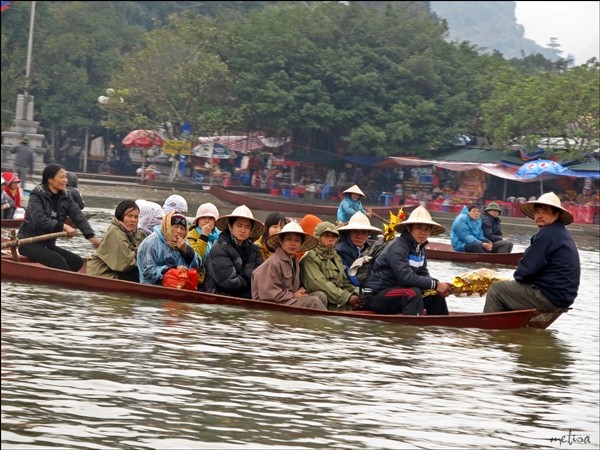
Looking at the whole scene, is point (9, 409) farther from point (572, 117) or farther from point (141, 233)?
point (572, 117)

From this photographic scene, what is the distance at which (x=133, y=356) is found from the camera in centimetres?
830

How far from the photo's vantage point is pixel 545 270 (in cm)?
1139

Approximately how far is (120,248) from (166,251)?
0.58 metres

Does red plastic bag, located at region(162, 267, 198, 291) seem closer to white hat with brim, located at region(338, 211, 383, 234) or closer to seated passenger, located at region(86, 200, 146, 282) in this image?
seated passenger, located at region(86, 200, 146, 282)

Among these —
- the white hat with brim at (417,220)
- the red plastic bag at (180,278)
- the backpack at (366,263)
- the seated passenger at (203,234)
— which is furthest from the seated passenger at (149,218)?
the white hat with brim at (417,220)

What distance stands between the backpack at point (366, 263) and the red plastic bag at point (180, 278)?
158 centimetres

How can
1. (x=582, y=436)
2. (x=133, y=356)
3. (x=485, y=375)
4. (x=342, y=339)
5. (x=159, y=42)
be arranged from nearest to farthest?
(x=582, y=436)
(x=133, y=356)
(x=485, y=375)
(x=342, y=339)
(x=159, y=42)

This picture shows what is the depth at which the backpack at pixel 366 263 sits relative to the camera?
11516 millimetres

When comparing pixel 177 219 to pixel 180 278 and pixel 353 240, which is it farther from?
pixel 353 240

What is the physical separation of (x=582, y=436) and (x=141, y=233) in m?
5.86

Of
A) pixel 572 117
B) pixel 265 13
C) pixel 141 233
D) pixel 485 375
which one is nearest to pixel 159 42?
pixel 265 13

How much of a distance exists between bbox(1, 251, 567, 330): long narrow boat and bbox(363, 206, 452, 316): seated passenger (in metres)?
0.18

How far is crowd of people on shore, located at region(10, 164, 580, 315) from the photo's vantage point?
11047 mm

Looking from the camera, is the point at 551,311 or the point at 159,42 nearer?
the point at 551,311
